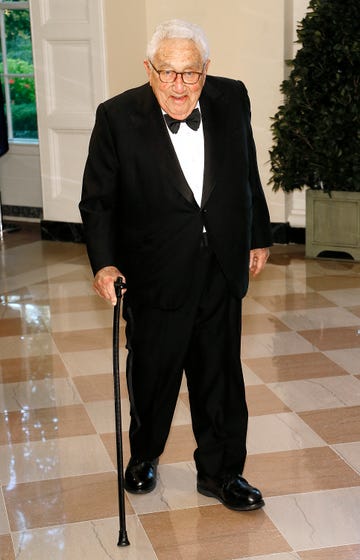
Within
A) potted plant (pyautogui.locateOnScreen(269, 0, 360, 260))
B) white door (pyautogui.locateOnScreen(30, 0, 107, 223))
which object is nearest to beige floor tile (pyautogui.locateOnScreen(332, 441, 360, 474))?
potted plant (pyautogui.locateOnScreen(269, 0, 360, 260))

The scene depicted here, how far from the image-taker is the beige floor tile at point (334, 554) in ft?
9.54

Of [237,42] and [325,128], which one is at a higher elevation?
[237,42]

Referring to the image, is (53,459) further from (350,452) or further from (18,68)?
(18,68)

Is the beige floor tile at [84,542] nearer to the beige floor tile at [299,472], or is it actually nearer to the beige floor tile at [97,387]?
the beige floor tile at [299,472]

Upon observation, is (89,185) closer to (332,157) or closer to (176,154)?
(176,154)

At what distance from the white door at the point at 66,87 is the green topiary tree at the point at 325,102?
58.6 inches

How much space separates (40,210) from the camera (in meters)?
8.82

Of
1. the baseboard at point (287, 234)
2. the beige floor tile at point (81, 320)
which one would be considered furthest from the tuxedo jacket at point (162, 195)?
the baseboard at point (287, 234)

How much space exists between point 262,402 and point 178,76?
6.03 ft

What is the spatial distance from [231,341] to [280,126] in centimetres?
390

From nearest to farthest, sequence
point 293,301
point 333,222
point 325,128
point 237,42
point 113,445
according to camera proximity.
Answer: point 113,445
point 293,301
point 325,128
point 333,222
point 237,42

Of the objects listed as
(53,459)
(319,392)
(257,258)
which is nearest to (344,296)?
(319,392)

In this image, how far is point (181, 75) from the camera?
110 inches

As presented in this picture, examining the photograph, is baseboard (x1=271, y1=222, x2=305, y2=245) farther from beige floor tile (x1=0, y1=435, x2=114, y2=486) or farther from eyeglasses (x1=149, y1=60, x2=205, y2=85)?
eyeglasses (x1=149, y1=60, x2=205, y2=85)
